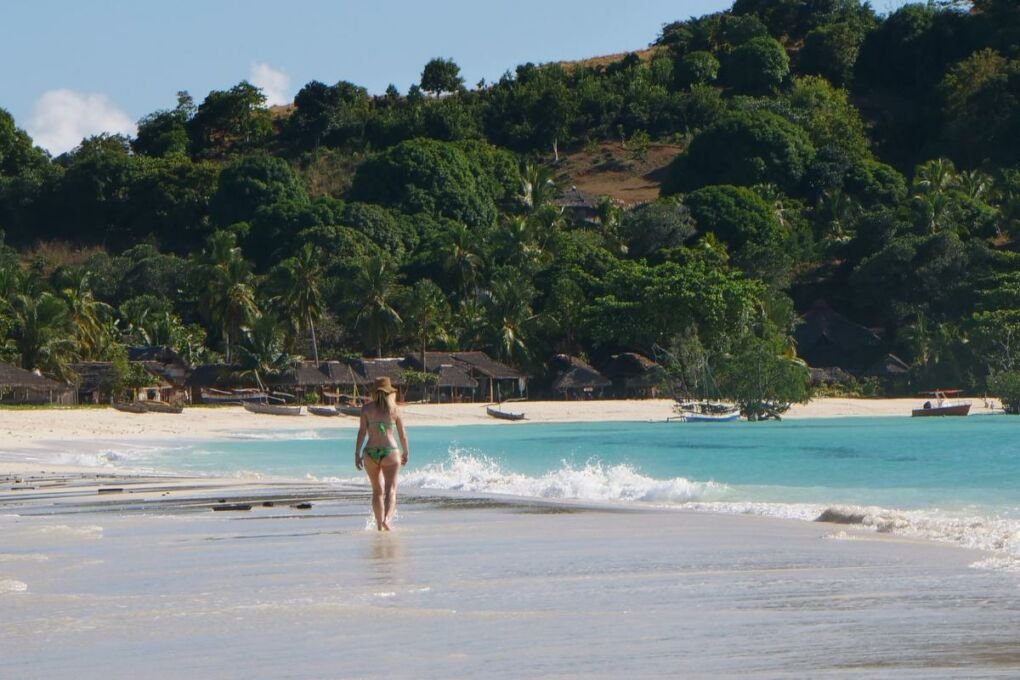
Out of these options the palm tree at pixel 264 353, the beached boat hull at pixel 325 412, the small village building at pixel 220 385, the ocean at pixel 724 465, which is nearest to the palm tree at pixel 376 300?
the palm tree at pixel 264 353

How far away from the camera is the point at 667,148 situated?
297ft

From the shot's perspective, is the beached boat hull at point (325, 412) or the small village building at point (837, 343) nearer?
the beached boat hull at point (325, 412)

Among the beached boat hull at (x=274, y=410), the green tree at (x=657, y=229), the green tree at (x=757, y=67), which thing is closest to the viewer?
the beached boat hull at (x=274, y=410)

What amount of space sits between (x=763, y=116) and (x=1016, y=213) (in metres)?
15.7

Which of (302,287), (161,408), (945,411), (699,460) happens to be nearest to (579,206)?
(302,287)

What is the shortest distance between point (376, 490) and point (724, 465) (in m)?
15.3

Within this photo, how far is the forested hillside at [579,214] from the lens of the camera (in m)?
58.1

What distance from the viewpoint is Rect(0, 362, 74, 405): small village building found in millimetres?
44250

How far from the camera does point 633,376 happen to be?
59312 millimetres

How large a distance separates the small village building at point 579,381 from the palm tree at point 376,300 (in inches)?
274

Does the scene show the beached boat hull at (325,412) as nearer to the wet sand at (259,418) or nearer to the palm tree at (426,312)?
the wet sand at (259,418)

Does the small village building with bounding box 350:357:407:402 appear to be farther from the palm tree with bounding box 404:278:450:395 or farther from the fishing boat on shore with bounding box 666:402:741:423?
the fishing boat on shore with bounding box 666:402:741:423

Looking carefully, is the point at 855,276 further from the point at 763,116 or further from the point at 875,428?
the point at 875,428

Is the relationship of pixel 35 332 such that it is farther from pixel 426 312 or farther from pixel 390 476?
pixel 390 476
